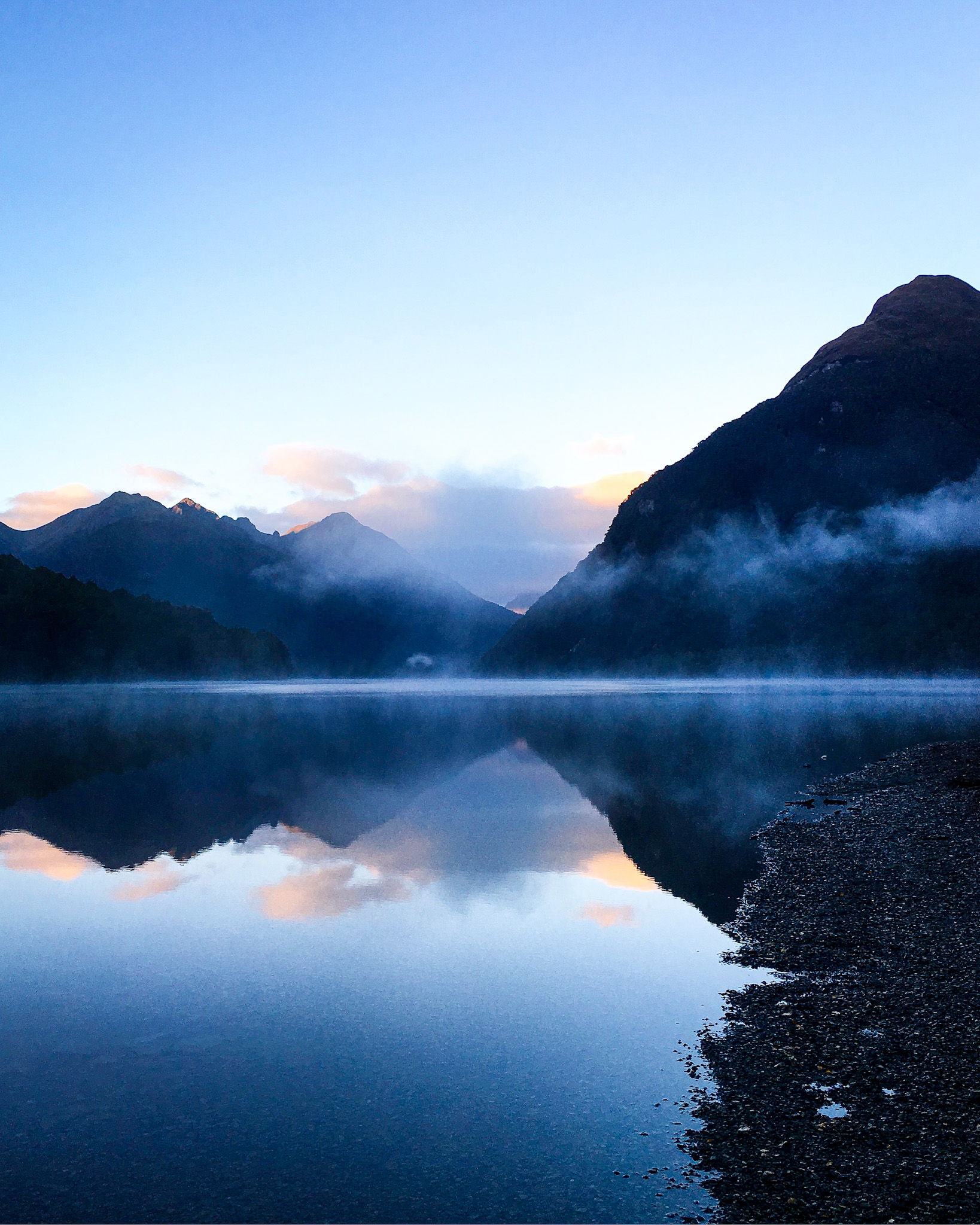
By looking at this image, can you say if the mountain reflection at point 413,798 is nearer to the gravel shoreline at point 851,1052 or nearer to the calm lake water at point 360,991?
the calm lake water at point 360,991

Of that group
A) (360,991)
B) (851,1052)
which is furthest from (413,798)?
(851,1052)

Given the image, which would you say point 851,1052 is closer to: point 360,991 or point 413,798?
point 360,991

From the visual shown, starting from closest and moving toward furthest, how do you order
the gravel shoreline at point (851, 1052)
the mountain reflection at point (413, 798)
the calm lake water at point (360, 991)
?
the gravel shoreline at point (851, 1052) < the calm lake water at point (360, 991) < the mountain reflection at point (413, 798)

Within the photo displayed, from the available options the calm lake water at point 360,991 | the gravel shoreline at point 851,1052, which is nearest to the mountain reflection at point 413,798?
the calm lake water at point 360,991

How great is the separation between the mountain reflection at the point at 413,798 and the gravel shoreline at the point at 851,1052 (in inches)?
95.8

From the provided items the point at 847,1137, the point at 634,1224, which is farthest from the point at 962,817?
the point at 634,1224

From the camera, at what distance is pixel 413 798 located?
111 ft

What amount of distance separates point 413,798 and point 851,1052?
24.7 metres

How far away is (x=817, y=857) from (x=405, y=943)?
11234 mm

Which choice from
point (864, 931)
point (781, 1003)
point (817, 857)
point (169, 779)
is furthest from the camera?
point (169, 779)

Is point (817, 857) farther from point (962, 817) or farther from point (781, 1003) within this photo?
point (781, 1003)

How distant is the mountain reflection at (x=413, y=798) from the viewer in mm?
21344

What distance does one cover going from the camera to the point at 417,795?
34.4 metres

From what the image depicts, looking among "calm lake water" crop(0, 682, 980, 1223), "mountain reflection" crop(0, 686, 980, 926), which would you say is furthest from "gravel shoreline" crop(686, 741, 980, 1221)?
"mountain reflection" crop(0, 686, 980, 926)
